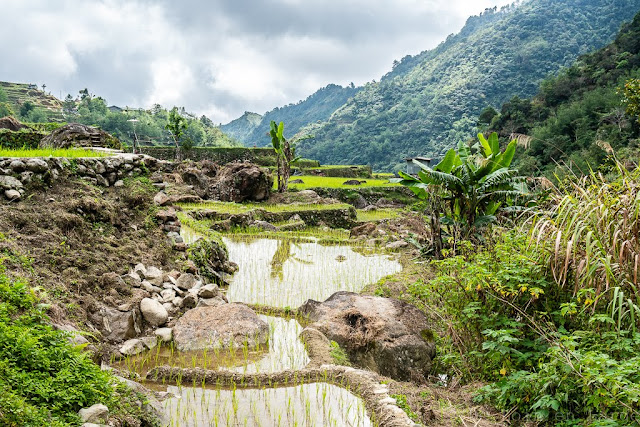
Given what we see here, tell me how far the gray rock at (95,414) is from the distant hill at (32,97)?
74523 millimetres

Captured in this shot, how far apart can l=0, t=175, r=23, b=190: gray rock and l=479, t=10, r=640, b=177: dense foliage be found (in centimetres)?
2466

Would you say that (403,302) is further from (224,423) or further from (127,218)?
(127,218)

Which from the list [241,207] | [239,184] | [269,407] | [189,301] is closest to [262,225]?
[241,207]

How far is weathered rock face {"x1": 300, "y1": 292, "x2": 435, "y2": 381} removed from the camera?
4.88 meters

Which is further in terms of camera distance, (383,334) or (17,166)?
(17,166)

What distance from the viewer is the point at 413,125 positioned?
77.8m

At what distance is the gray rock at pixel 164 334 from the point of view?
525 cm

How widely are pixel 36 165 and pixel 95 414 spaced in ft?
15.1

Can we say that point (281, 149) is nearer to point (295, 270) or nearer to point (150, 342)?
point (295, 270)

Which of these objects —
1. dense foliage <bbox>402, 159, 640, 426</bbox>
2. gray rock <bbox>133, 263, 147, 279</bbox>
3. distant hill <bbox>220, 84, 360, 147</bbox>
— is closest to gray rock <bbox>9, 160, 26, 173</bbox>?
gray rock <bbox>133, 263, 147, 279</bbox>

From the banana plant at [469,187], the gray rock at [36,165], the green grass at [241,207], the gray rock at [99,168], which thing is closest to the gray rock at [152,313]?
the gray rock at [36,165]

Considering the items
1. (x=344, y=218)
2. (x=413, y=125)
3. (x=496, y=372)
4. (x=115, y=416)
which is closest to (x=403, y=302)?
(x=496, y=372)

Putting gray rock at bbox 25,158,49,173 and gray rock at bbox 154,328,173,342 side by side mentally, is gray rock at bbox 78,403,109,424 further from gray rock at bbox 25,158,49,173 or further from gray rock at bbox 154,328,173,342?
gray rock at bbox 25,158,49,173

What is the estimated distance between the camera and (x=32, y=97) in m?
74.4
